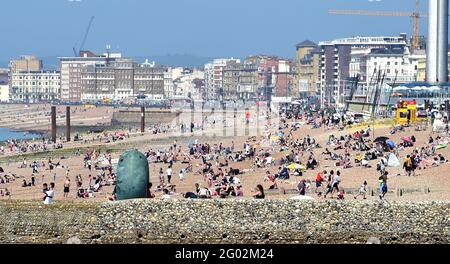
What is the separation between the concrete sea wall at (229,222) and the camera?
42.7 ft

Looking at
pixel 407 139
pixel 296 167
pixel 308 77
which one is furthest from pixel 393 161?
pixel 308 77

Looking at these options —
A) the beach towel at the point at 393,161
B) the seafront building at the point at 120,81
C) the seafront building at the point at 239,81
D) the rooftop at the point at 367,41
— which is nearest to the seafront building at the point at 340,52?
the rooftop at the point at 367,41

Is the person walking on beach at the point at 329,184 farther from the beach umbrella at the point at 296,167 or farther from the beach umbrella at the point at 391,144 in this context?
the beach umbrella at the point at 391,144

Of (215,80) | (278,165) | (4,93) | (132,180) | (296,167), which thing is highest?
(215,80)

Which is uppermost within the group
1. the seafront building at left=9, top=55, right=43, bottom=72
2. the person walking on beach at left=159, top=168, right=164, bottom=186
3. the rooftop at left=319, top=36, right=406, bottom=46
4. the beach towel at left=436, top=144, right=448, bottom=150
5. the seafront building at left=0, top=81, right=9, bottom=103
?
the rooftop at left=319, top=36, right=406, bottom=46

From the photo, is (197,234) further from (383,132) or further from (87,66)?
(87,66)

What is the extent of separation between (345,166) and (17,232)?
61.2 ft

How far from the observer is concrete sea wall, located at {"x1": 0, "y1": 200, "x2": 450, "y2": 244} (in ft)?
42.7

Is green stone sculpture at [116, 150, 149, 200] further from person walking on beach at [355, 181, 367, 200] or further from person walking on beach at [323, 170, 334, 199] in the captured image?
person walking on beach at [355, 181, 367, 200]

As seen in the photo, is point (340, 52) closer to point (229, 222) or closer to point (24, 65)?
point (24, 65)

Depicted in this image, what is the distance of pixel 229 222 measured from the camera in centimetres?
1313

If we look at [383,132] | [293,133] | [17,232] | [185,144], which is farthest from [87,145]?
[17,232]

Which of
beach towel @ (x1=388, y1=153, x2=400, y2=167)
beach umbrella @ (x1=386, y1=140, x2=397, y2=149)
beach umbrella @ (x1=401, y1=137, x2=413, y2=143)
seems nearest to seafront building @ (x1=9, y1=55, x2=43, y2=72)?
beach umbrella @ (x1=401, y1=137, x2=413, y2=143)
